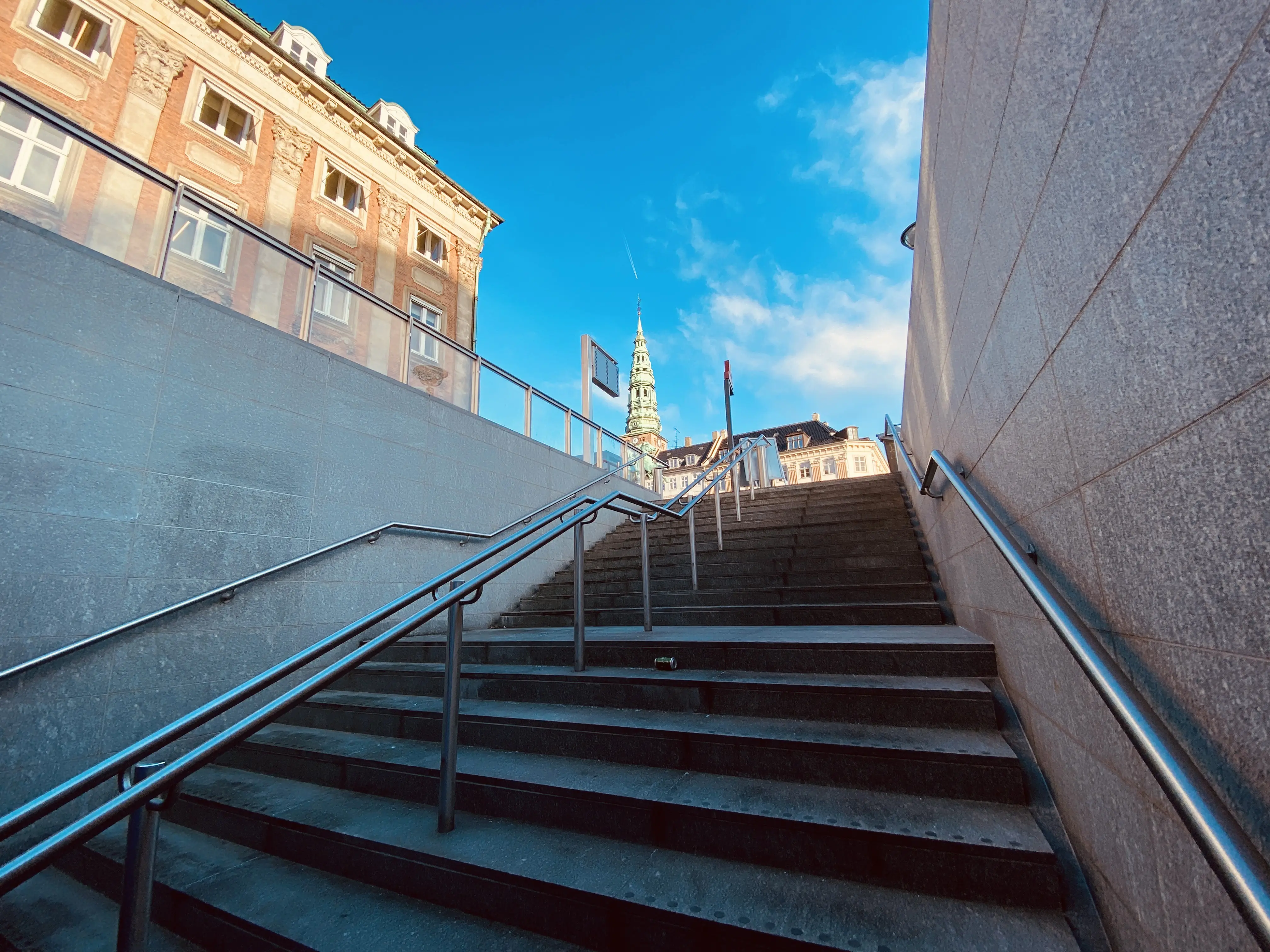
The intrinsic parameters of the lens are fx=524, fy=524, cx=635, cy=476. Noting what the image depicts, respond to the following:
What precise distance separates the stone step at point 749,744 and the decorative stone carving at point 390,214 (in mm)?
15817

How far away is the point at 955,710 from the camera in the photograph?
7.14ft

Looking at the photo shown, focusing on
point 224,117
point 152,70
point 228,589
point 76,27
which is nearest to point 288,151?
point 224,117

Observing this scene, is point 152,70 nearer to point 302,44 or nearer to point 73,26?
point 73,26

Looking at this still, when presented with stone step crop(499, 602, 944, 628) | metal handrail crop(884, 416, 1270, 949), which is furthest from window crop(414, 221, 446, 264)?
metal handrail crop(884, 416, 1270, 949)

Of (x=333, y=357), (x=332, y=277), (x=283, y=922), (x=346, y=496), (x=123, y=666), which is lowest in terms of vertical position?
(x=283, y=922)

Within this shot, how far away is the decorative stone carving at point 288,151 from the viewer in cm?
1309

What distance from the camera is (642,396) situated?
203ft

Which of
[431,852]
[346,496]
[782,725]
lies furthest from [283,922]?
[346,496]

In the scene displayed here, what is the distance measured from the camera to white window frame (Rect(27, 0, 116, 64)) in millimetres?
10109

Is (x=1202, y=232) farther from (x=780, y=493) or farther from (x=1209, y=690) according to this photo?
(x=780, y=493)

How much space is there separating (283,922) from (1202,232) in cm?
284

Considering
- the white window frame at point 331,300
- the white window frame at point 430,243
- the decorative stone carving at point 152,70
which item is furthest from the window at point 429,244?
the white window frame at point 331,300

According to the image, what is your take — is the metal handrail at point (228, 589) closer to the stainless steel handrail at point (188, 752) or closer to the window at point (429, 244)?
the stainless steel handrail at point (188, 752)

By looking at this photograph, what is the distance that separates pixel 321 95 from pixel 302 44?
10.2 feet
